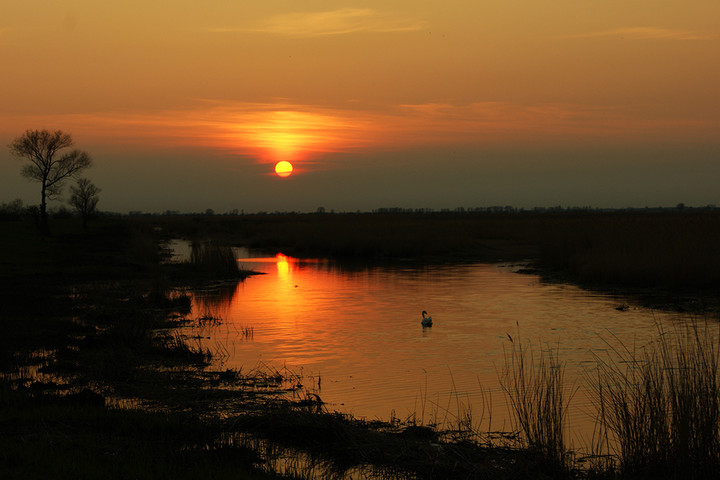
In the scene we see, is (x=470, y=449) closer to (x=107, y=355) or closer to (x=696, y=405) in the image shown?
(x=696, y=405)

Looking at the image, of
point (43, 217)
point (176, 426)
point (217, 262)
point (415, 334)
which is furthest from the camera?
point (43, 217)

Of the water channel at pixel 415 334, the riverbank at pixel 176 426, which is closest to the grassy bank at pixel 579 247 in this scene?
the water channel at pixel 415 334

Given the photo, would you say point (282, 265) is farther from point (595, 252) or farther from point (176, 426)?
point (176, 426)

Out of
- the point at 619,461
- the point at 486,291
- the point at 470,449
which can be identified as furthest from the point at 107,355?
the point at 486,291

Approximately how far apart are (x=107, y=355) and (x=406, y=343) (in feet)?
21.3

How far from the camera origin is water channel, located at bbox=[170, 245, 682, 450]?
1082cm


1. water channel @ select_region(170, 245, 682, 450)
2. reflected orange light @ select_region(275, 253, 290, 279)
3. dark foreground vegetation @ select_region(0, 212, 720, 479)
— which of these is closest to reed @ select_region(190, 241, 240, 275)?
water channel @ select_region(170, 245, 682, 450)

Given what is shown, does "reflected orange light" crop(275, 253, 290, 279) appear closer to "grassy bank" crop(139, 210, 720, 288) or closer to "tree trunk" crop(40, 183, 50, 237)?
"grassy bank" crop(139, 210, 720, 288)

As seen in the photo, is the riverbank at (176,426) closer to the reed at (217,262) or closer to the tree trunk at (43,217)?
the reed at (217,262)

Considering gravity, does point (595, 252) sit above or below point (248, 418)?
above

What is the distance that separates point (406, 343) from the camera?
15641 millimetres

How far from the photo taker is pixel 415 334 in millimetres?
16906

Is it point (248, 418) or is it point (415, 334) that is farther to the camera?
point (415, 334)

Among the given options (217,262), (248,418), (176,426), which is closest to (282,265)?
(217,262)
